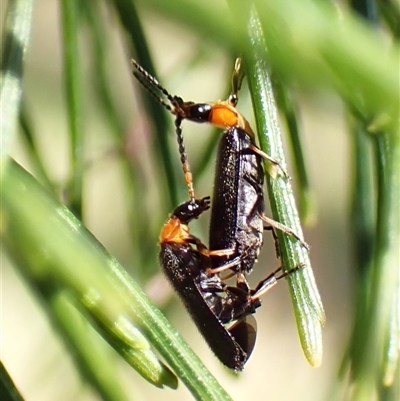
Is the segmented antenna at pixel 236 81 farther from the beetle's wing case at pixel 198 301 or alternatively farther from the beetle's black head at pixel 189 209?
the beetle's wing case at pixel 198 301

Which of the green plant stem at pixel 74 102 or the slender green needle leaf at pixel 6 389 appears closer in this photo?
the slender green needle leaf at pixel 6 389

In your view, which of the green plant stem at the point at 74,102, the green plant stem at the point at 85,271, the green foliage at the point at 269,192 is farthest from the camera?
the green plant stem at the point at 74,102

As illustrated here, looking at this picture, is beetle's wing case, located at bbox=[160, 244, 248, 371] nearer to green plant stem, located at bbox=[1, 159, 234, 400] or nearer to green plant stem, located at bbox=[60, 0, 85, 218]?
green plant stem, located at bbox=[60, 0, 85, 218]

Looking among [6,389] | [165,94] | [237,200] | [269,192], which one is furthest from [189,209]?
[6,389]

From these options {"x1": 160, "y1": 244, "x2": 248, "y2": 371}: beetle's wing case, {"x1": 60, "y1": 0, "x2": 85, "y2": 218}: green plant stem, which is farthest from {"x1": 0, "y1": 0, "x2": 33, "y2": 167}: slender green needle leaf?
{"x1": 160, "y1": 244, "x2": 248, "y2": 371}: beetle's wing case

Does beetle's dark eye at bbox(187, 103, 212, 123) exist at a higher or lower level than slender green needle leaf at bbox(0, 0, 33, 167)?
lower

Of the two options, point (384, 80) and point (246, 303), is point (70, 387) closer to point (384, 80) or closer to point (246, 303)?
point (246, 303)

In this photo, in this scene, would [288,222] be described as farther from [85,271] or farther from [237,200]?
[237,200]

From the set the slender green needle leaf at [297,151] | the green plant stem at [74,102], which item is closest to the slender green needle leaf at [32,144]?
the green plant stem at [74,102]
